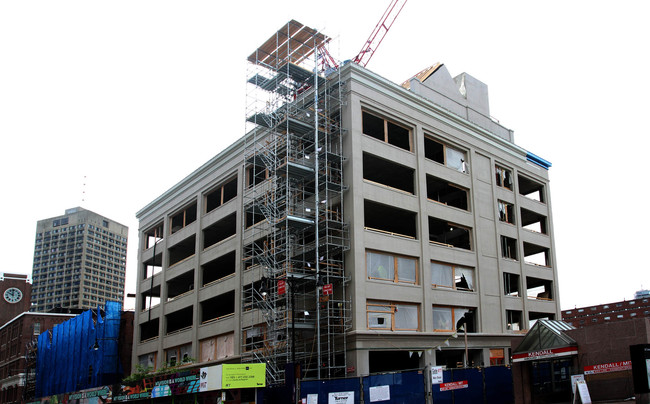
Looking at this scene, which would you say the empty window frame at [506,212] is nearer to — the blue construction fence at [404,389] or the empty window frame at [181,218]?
the blue construction fence at [404,389]

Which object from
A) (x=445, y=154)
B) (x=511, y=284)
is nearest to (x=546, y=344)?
(x=445, y=154)

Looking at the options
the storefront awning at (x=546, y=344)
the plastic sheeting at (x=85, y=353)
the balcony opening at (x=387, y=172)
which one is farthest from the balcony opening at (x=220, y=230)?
the storefront awning at (x=546, y=344)

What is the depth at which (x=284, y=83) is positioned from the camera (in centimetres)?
4747

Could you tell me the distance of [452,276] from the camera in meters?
45.8

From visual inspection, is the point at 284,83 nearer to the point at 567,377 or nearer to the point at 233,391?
the point at 233,391

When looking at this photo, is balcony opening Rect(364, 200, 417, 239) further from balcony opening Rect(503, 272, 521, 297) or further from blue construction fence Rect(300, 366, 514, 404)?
blue construction fence Rect(300, 366, 514, 404)

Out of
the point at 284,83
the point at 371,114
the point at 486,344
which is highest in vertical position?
the point at 284,83

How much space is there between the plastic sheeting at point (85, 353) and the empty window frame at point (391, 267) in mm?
34758

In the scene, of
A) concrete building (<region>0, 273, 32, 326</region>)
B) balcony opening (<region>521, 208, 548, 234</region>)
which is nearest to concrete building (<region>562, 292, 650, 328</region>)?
balcony opening (<region>521, 208, 548, 234</region>)

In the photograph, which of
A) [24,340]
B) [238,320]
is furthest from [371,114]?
[24,340]

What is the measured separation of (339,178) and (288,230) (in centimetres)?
487

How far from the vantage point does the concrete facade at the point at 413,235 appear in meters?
41.1

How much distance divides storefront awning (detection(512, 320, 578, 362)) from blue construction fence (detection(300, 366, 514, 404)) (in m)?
3.05

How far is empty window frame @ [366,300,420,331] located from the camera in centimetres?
3959
